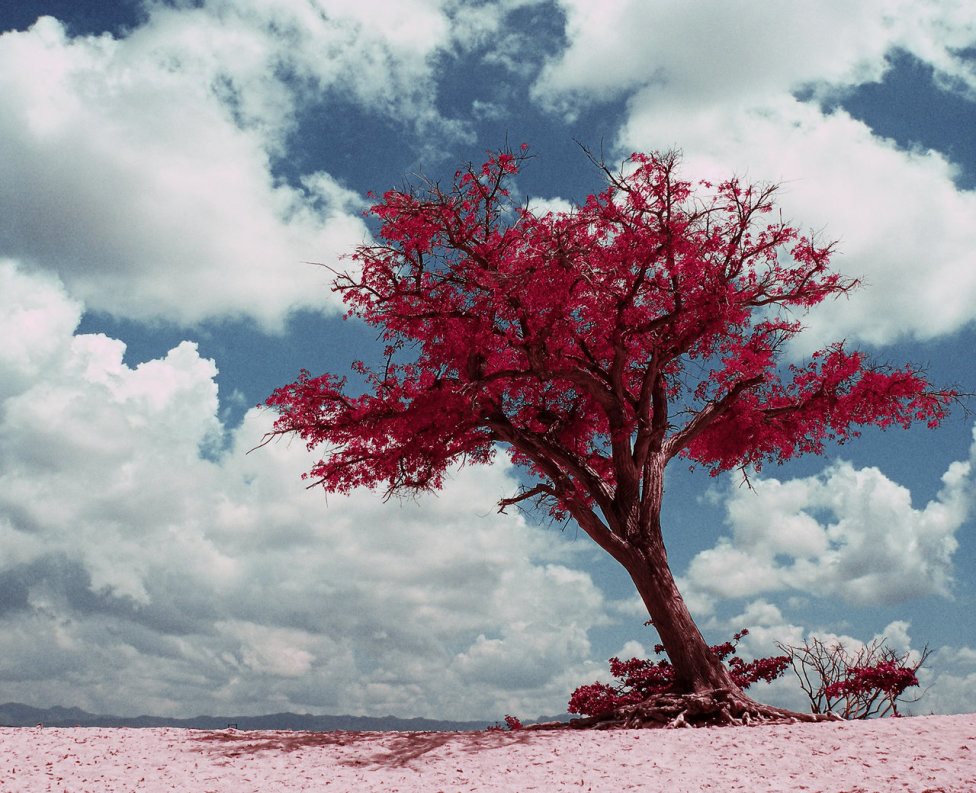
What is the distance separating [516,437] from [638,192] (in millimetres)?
4676

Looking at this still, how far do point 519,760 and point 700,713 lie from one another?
3516 mm

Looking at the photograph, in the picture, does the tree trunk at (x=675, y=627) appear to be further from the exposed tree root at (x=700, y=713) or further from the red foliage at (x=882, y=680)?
the red foliage at (x=882, y=680)

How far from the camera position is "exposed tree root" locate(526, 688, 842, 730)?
480 inches

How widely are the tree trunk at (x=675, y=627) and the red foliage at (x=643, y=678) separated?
85 centimetres

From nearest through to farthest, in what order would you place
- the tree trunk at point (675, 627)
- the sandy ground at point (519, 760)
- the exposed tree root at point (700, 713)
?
1. the sandy ground at point (519, 760)
2. the exposed tree root at point (700, 713)
3. the tree trunk at point (675, 627)

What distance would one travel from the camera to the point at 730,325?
14344 millimetres

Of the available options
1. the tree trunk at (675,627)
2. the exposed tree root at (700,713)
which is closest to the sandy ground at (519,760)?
the exposed tree root at (700,713)

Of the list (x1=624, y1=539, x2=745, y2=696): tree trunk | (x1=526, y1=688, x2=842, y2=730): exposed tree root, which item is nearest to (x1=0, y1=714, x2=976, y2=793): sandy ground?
(x1=526, y1=688, x2=842, y2=730): exposed tree root

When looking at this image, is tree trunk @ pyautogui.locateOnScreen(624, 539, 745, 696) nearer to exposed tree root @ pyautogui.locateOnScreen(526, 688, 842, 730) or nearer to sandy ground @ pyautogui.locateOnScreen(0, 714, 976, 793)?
exposed tree root @ pyautogui.locateOnScreen(526, 688, 842, 730)

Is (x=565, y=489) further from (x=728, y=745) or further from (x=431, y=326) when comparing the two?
(x=728, y=745)

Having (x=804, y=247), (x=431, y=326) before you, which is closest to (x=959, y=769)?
(x=804, y=247)

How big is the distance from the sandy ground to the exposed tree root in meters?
0.77

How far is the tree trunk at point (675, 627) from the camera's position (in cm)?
1280

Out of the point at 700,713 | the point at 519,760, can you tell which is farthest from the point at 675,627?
the point at 519,760
